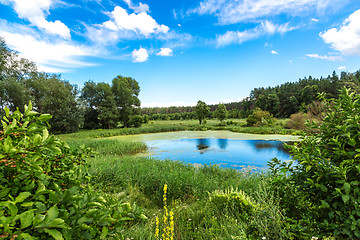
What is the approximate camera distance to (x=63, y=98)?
20828 millimetres

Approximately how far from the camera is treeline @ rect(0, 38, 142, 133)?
655 inches

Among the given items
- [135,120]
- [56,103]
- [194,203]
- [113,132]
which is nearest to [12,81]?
[56,103]

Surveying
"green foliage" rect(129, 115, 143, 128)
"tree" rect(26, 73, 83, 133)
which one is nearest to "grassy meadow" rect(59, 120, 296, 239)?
"tree" rect(26, 73, 83, 133)

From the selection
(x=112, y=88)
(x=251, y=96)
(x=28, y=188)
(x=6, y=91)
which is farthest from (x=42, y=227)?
(x=251, y=96)

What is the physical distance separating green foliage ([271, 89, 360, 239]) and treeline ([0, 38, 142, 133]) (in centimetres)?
1868


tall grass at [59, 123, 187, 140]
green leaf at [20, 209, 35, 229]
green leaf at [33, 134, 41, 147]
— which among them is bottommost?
tall grass at [59, 123, 187, 140]

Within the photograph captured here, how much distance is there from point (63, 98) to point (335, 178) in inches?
1020

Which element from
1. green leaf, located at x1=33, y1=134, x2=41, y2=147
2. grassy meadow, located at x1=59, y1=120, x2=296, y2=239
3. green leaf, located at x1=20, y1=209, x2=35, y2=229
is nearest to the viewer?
green leaf, located at x1=20, y1=209, x2=35, y2=229

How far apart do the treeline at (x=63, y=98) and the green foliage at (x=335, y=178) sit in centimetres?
1868

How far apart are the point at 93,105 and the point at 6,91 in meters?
10.6

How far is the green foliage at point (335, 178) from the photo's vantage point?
124 centimetres

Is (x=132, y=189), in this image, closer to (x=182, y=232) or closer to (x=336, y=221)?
(x=182, y=232)

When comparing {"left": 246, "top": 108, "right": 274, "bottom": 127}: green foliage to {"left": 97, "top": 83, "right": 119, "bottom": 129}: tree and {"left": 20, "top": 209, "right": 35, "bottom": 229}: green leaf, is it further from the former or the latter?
{"left": 20, "top": 209, "right": 35, "bottom": 229}: green leaf

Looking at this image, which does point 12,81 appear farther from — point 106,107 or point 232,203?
point 232,203
